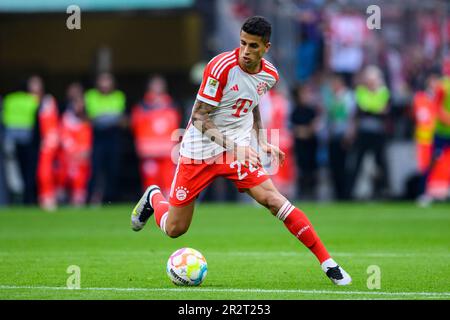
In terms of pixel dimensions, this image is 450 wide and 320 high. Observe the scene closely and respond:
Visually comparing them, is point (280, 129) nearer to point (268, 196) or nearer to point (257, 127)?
point (257, 127)

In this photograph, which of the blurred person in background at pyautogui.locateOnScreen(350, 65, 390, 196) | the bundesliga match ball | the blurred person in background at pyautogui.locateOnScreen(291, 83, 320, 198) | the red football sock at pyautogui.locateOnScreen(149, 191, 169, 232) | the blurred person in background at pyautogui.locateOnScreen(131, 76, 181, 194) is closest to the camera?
the bundesliga match ball

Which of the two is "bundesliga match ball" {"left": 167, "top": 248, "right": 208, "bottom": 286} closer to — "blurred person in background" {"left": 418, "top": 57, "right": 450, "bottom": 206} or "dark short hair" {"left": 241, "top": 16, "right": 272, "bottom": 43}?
"dark short hair" {"left": 241, "top": 16, "right": 272, "bottom": 43}

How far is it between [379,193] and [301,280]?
13562mm

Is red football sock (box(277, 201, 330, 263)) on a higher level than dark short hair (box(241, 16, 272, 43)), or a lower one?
lower

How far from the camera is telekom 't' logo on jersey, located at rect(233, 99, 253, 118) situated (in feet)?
31.5

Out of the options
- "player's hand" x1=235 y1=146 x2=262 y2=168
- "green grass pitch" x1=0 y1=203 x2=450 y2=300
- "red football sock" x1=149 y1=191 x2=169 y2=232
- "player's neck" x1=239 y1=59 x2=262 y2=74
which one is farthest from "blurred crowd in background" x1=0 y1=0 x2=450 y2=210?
"player's hand" x1=235 y1=146 x2=262 y2=168

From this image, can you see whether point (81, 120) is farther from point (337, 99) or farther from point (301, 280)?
point (301, 280)

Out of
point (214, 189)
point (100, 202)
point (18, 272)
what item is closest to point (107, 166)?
point (100, 202)

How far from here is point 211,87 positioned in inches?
367

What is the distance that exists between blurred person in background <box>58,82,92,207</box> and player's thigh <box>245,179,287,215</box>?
44.0ft

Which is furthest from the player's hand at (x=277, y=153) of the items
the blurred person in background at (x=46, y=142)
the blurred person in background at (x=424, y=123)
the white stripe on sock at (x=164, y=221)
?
A: the blurred person in background at (x=424, y=123)

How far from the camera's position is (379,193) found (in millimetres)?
22844

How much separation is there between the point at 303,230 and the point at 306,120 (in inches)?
527

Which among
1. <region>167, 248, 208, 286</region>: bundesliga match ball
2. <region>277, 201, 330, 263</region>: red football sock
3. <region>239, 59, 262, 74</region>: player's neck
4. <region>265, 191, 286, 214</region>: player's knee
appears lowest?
<region>167, 248, 208, 286</region>: bundesliga match ball
